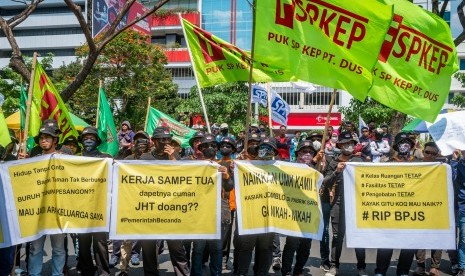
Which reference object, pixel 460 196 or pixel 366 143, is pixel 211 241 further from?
pixel 366 143

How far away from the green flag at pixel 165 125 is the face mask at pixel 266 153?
456 centimetres

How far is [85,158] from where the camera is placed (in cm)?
692

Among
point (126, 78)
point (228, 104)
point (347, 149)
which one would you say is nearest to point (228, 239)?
point (347, 149)

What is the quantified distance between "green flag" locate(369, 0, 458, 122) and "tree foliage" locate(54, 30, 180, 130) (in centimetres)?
2331

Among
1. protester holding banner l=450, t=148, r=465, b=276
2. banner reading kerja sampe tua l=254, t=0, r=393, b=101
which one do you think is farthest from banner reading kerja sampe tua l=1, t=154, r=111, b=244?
protester holding banner l=450, t=148, r=465, b=276

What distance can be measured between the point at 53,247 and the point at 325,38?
12.9 feet

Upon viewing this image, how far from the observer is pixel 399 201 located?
7359 mm

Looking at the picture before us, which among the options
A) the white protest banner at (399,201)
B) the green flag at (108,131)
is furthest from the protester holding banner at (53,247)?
the white protest banner at (399,201)

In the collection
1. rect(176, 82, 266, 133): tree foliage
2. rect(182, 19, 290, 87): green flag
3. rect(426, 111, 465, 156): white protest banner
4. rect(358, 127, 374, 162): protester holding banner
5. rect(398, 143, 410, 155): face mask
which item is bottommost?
rect(176, 82, 266, 133): tree foliage

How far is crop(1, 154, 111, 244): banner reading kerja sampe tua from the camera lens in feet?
21.9

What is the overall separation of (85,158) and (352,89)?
315 centimetres

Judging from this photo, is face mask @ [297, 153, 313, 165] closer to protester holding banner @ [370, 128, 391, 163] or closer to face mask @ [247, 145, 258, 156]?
face mask @ [247, 145, 258, 156]

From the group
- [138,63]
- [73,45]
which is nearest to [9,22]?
[138,63]

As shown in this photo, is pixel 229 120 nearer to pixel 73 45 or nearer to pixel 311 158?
pixel 311 158
